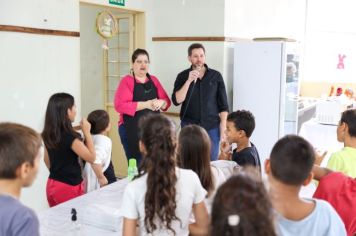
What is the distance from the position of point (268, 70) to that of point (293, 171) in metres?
2.96

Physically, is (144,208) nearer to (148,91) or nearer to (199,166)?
(199,166)

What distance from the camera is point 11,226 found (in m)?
1.13

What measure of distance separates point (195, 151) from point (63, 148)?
90 cm

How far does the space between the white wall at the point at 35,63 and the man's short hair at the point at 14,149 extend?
5.97ft

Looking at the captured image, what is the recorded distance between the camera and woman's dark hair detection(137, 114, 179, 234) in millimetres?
1396

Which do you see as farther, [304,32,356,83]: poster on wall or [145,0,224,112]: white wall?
[304,32,356,83]: poster on wall

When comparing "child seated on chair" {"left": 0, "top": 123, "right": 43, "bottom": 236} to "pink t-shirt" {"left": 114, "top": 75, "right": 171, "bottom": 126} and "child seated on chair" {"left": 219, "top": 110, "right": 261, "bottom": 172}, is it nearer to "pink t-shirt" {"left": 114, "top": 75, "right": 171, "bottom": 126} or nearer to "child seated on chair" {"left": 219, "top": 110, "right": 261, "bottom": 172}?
"child seated on chair" {"left": 219, "top": 110, "right": 261, "bottom": 172}

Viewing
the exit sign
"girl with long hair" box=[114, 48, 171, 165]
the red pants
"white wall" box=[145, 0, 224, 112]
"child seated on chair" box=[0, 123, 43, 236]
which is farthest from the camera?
"white wall" box=[145, 0, 224, 112]

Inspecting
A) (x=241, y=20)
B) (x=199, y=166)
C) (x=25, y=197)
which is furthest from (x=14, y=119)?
(x=241, y=20)

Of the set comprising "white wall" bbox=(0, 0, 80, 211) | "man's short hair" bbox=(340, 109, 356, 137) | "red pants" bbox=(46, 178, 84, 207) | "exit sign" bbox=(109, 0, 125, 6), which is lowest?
"red pants" bbox=(46, 178, 84, 207)

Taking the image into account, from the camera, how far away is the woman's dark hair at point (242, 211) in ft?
2.89

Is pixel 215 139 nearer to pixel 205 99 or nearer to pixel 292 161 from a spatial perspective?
pixel 205 99

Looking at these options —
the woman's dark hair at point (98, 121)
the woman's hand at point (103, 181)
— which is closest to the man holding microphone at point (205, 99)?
the woman's dark hair at point (98, 121)

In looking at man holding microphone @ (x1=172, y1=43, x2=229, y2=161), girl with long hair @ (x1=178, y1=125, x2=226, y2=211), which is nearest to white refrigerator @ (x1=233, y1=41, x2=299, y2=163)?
man holding microphone @ (x1=172, y1=43, x2=229, y2=161)
